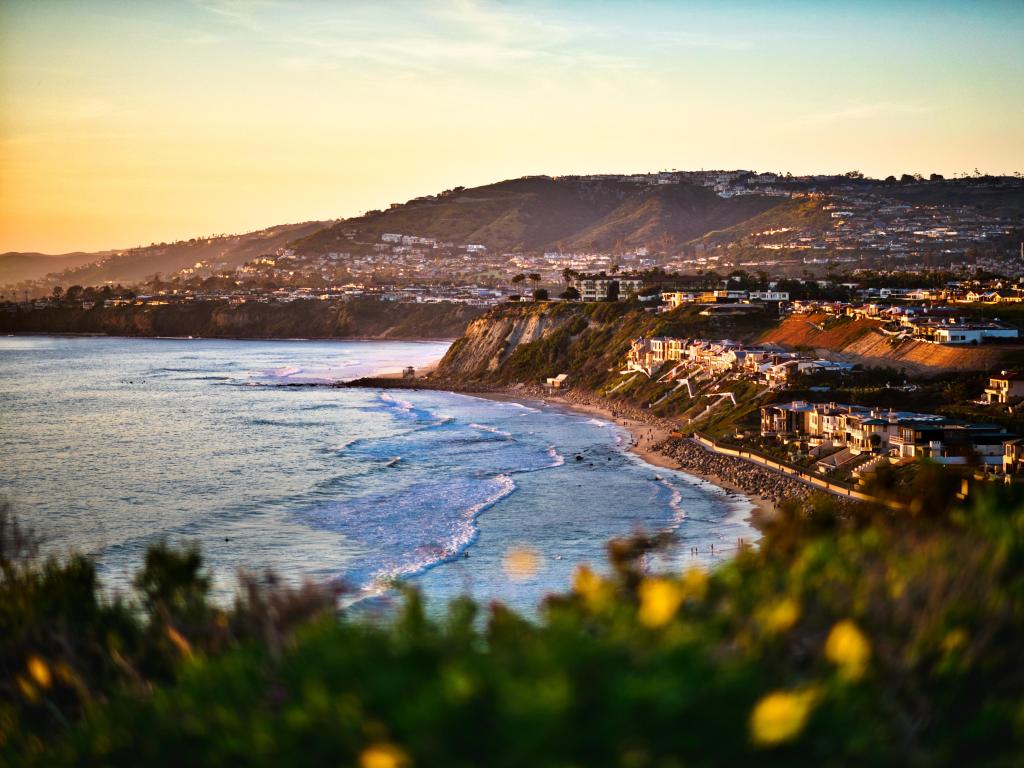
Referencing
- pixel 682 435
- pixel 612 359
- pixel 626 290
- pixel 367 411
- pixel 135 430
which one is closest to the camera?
pixel 682 435

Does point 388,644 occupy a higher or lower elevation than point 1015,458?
higher

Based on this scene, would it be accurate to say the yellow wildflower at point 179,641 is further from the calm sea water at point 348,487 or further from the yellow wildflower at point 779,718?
the calm sea water at point 348,487

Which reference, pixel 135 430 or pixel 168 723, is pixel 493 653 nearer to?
pixel 168 723

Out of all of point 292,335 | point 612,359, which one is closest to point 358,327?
point 292,335

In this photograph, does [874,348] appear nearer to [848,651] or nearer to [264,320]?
[848,651]

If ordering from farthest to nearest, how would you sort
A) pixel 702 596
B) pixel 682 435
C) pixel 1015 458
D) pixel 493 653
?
1. pixel 682 435
2. pixel 1015 458
3. pixel 702 596
4. pixel 493 653

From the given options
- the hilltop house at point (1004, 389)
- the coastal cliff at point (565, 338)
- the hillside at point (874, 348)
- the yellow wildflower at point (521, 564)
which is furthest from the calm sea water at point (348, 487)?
the hillside at point (874, 348)

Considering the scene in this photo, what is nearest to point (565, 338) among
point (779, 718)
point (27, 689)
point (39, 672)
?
point (27, 689)
